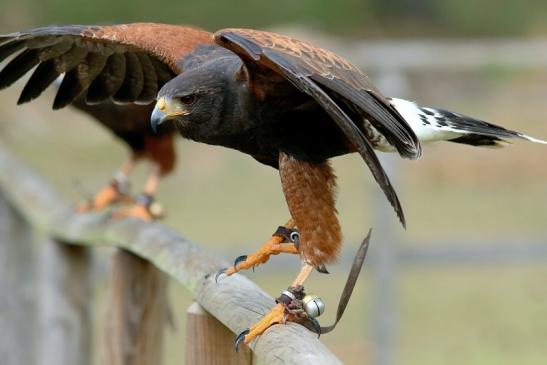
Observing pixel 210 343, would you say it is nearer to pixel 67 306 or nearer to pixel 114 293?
pixel 114 293

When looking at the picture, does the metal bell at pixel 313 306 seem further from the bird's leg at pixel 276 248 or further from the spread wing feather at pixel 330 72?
the spread wing feather at pixel 330 72

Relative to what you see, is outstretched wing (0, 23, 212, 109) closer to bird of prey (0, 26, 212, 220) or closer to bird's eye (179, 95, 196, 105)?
bird of prey (0, 26, 212, 220)

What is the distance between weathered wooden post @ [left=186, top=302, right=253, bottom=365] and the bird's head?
25.5 inches

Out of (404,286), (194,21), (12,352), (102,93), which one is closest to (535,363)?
(404,286)

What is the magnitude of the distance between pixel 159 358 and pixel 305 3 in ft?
48.7

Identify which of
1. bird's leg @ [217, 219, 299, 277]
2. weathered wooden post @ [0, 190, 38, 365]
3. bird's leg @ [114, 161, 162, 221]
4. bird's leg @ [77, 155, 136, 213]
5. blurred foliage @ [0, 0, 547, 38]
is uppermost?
bird's leg @ [217, 219, 299, 277]

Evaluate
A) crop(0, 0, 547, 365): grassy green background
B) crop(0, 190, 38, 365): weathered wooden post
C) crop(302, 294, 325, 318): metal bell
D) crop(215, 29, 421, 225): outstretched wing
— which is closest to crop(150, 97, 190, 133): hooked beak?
crop(215, 29, 421, 225): outstretched wing

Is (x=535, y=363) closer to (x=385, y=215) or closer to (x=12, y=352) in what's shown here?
(x=385, y=215)

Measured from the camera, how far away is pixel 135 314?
4.15 m

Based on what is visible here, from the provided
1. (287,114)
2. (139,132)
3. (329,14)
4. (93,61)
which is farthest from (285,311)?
(329,14)

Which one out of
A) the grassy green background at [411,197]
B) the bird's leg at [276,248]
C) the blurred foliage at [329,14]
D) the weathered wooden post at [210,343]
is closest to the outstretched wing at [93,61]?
the bird's leg at [276,248]

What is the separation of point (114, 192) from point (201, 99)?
243 cm

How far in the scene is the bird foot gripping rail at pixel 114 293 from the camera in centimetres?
302

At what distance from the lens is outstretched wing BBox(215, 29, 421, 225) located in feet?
10.1
